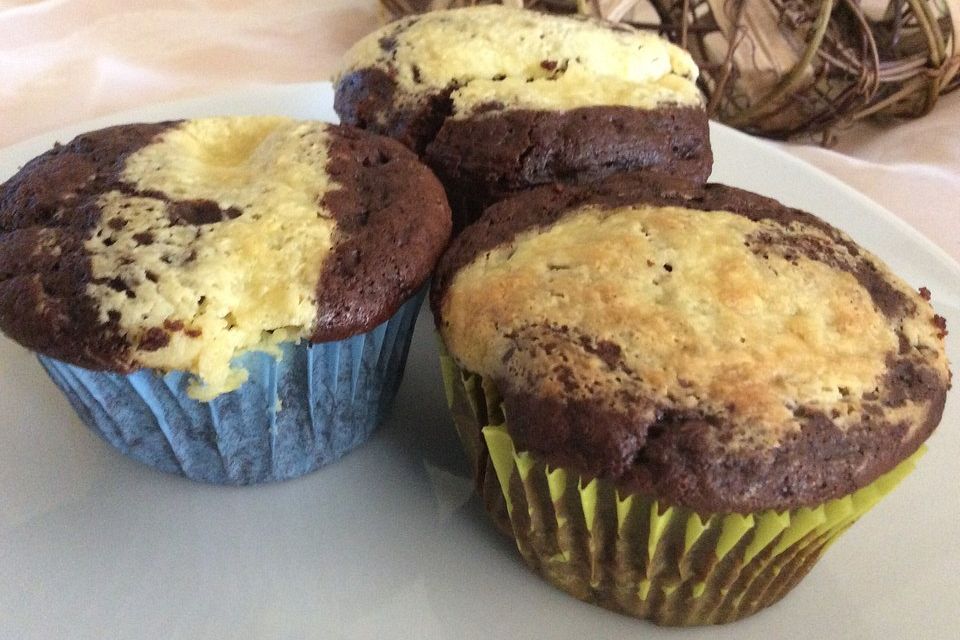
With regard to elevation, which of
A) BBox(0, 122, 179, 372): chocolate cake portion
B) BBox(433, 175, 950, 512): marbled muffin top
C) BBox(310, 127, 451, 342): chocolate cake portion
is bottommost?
BBox(433, 175, 950, 512): marbled muffin top

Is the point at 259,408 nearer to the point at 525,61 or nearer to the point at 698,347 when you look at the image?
the point at 698,347

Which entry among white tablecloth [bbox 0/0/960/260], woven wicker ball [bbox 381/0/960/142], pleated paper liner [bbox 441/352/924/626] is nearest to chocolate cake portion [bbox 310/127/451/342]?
pleated paper liner [bbox 441/352/924/626]

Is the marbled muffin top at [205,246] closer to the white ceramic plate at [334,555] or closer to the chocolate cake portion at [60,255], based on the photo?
the chocolate cake portion at [60,255]

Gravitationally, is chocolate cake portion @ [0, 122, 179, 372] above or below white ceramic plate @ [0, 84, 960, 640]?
above

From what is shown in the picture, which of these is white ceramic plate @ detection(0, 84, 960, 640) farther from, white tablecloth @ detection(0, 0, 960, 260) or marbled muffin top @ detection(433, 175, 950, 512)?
white tablecloth @ detection(0, 0, 960, 260)

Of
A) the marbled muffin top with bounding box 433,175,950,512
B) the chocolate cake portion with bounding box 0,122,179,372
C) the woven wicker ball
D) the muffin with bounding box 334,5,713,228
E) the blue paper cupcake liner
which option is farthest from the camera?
the woven wicker ball

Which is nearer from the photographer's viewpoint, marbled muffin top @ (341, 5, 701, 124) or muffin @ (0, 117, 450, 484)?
muffin @ (0, 117, 450, 484)

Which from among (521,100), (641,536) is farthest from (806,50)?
(641,536)

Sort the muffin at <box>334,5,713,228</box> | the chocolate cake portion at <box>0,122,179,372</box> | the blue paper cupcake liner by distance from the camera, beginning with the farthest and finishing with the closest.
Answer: the muffin at <box>334,5,713,228</box>
the blue paper cupcake liner
the chocolate cake portion at <box>0,122,179,372</box>
